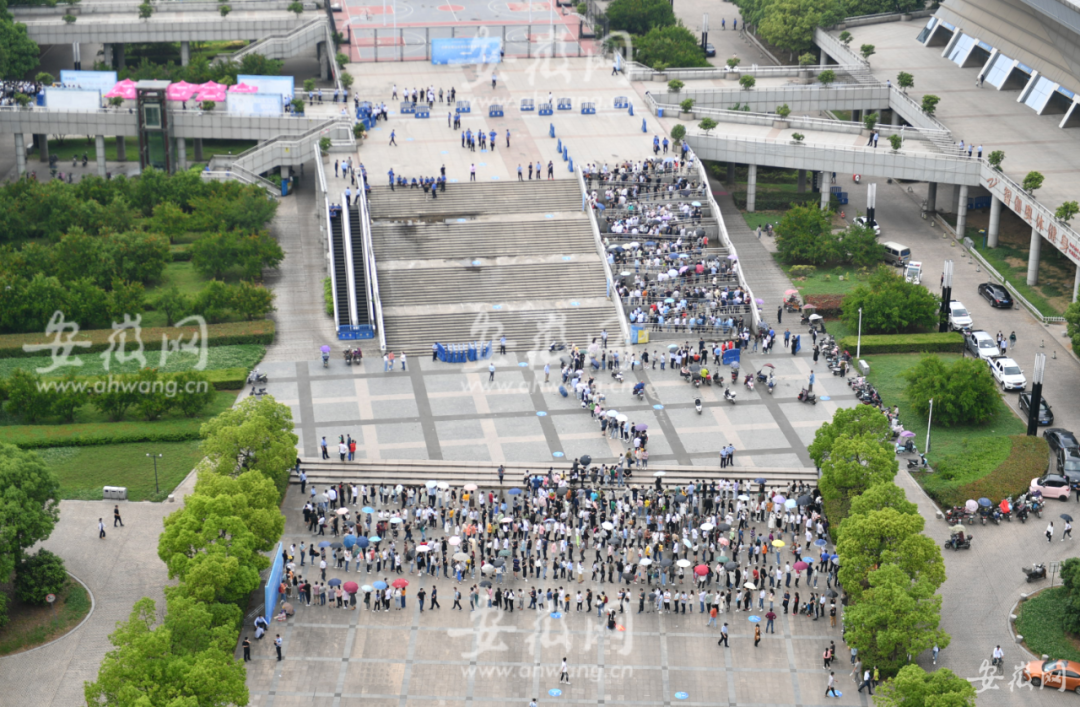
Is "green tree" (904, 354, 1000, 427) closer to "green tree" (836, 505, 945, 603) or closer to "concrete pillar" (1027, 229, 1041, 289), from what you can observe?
"green tree" (836, 505, 945, 603)

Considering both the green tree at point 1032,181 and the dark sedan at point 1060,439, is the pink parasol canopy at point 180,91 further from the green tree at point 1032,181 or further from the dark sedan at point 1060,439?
the dark sedan at point 1060,439

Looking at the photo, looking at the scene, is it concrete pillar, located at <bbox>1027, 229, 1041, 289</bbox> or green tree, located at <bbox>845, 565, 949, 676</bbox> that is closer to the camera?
green tree, located at <bbox>845, 565, 949, 676</bbox>

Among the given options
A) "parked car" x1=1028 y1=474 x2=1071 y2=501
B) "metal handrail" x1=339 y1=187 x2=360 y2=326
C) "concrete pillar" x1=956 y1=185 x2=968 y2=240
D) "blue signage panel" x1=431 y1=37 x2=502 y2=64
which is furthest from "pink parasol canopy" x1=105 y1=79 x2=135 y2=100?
"parked car" x1=1028 y1=474 x2=1071 y2=501

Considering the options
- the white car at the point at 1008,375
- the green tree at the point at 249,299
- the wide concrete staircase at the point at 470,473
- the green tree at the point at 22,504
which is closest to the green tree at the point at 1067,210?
the white car at the point at 1008,375

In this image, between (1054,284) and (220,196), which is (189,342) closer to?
(220,196)

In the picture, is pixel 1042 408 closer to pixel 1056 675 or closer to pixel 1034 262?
pixel 1034 262

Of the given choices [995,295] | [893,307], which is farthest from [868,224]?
[893,307]

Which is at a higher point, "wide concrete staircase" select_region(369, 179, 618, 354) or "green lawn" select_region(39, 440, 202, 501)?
"wide concrete staircase" select_region(369, 179, 618, 354)
